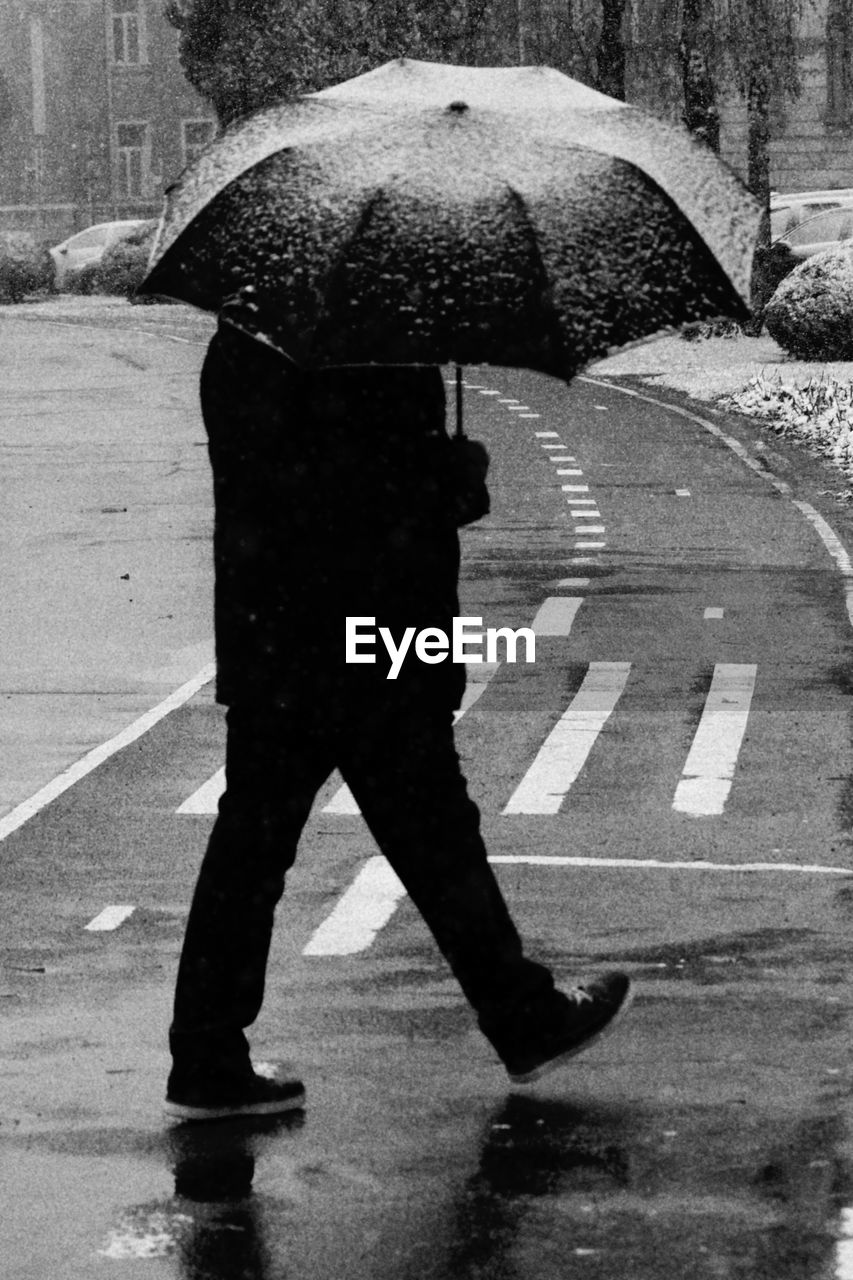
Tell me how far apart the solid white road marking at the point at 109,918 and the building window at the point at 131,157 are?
73922 mm

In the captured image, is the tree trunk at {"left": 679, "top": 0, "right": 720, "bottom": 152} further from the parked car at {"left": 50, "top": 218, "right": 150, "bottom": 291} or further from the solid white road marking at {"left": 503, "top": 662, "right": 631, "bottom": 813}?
the solid white road marking at {"left": 503, "top": 662, "right": 631, "bottom": 813}

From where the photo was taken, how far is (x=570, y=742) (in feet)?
34.6

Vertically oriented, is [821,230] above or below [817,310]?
below

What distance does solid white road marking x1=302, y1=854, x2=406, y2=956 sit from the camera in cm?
723

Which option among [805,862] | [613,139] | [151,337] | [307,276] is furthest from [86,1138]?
[151,337]

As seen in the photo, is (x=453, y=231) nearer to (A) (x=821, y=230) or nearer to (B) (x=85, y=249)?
(A) (x=821, y=230)

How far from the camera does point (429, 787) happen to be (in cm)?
567

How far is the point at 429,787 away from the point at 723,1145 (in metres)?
0.93

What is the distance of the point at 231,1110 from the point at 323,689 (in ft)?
2.89

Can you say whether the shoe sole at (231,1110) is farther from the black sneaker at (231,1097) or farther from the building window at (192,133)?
the building window at (192,133)

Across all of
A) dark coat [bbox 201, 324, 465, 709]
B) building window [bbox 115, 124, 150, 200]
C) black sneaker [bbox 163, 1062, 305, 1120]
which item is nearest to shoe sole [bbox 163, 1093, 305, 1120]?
black sneaker [bbox 163, 1062, 305, 1120]

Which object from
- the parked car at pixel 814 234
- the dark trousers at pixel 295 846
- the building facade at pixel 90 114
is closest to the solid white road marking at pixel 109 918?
the dark trousers at pixel 295 846

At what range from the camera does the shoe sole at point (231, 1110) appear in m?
5.60

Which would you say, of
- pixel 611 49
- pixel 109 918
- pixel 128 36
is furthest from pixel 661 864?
pixel 128 36
